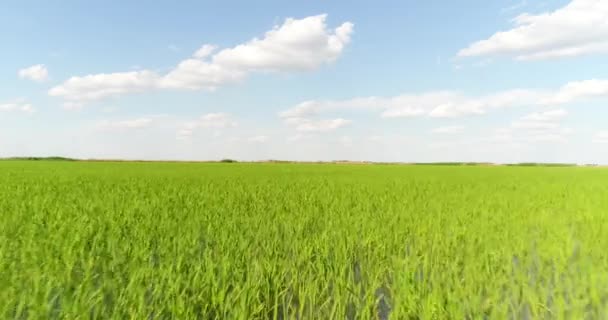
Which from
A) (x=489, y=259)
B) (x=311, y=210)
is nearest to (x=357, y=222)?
Answer: (x=311, y=210)

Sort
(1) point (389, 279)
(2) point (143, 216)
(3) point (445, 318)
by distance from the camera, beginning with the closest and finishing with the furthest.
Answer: (3) point (445, 318), (1) point (389, 279), (2) point (143, 216)

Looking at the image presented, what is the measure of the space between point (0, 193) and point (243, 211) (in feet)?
17.2

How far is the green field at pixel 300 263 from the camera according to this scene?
2.37m

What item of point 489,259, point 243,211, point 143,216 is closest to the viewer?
point 489,259

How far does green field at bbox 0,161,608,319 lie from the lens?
2371 millimetres

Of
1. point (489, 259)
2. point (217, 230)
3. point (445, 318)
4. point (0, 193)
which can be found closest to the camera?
point (445, 318)

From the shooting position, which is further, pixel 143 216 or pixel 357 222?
pixel 143 216

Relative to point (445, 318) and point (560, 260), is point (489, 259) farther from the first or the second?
point (445, 318)

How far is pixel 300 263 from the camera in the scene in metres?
3.24

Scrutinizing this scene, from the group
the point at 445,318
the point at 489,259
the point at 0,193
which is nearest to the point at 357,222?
the point at 489,259

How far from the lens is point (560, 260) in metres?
3.65

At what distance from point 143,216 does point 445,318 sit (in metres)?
3.88

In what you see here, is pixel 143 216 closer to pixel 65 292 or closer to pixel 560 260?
pixel 65 292

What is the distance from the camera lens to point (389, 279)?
325 cm
